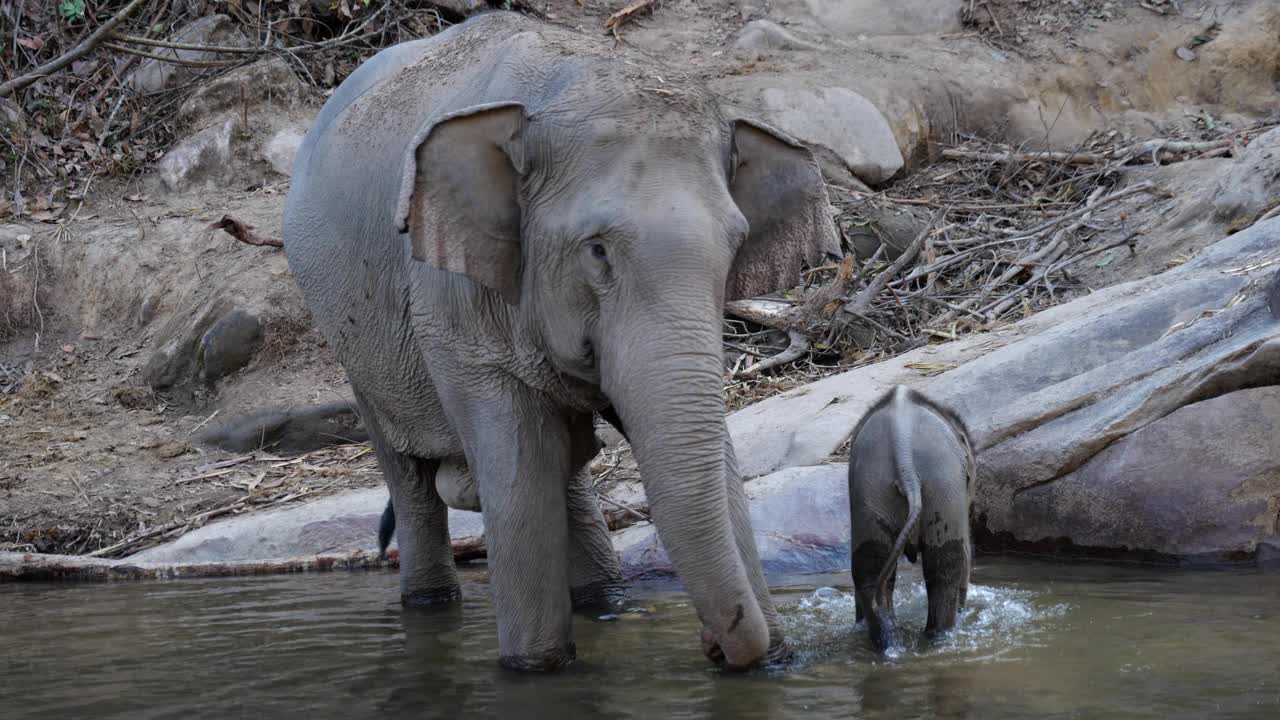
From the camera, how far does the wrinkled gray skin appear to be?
422 centimetres

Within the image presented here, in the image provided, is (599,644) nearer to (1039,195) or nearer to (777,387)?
(777,387)

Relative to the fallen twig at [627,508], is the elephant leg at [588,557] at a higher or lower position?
lower

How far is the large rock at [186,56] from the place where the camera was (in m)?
13.3

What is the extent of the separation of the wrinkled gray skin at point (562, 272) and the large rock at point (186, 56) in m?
7.86

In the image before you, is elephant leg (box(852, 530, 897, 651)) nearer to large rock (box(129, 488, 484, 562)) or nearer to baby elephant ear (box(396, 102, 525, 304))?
baby elephant ear (box(396, 102, 525, 304))

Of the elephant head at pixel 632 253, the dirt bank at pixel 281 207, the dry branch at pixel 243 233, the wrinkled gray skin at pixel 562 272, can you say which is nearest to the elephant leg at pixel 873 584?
the wrinkled gray skin at pixel 562 272

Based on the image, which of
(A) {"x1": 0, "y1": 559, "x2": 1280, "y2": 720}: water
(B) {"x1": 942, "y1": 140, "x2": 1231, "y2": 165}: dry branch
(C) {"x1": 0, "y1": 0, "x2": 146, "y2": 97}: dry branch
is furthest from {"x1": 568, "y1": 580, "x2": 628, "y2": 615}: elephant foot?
(B) {"x1": 942, "y1": 140, "x2": 1231, "y2": 165}: dry branch

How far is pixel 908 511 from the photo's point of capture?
5457 mm

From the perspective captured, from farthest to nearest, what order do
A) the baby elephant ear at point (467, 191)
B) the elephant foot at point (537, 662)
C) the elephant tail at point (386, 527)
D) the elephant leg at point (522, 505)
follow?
the elephant tail at point (386, 527), the elephant foot at point (537, 662), the elephant leg at point (522, 505), the baby elephant ear at point (467, 191)

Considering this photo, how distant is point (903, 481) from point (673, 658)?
107 centimetres

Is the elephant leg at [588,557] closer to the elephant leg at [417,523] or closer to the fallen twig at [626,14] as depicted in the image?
the elephant leg at [417,523]

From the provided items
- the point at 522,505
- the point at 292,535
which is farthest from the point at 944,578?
the point at 292,535

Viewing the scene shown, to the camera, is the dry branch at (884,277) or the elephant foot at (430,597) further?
the dry branch at (884,277)

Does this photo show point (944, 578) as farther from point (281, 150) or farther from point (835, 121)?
point (281, 150)
